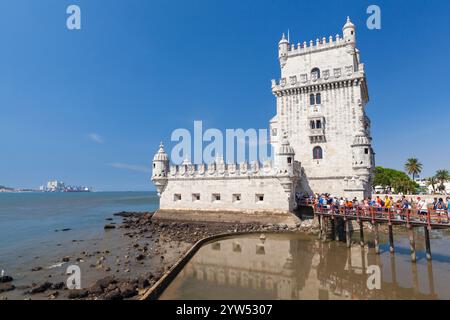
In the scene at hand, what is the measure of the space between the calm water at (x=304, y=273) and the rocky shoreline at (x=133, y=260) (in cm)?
188

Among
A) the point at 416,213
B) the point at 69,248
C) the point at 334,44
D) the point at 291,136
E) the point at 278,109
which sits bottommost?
the point at 69,248

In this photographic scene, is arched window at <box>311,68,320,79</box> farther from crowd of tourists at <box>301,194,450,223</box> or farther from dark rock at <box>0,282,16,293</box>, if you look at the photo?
dark rock at <box>0,282,16,293</box>

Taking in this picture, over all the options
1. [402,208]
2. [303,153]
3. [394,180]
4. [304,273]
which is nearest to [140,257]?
[304,273]

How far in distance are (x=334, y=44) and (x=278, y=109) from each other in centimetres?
952

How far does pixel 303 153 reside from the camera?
1230 inches

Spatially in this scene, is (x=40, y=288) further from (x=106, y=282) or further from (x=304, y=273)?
(x=304, y=273)

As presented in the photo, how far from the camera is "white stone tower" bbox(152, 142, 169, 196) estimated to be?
3353 centimetres

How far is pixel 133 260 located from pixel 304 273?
36.9 feet

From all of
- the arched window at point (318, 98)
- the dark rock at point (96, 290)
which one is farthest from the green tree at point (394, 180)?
the dark rock at point (96, 290)

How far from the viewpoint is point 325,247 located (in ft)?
67.8

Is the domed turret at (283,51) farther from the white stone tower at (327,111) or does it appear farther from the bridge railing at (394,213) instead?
the bridge railing at (394,213)

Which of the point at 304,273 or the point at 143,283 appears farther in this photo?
the point at 304,273
